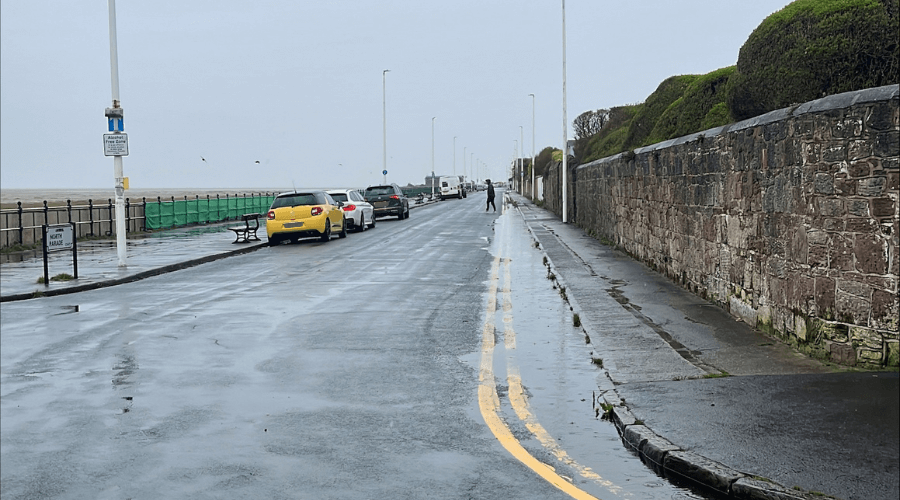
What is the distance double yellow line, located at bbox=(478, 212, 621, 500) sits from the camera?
5730mm

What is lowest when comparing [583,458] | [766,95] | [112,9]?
[583,458]

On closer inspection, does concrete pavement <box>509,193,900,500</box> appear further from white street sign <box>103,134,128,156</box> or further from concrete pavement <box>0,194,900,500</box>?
white street sign <box>103,134,128,156</box>

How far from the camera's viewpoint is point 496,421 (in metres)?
7.11

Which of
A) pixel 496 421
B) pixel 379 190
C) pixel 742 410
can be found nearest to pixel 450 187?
pixel 379 190

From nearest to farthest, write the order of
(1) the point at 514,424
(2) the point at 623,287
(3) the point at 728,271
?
(1) the point at 514,424 → (3) the point at 728,271 → (2) the point at 623,287

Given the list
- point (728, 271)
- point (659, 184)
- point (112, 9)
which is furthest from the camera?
point (112, 9)

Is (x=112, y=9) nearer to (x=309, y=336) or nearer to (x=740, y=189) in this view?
(x=309, y=336)

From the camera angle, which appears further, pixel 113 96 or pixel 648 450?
pixel 113 96

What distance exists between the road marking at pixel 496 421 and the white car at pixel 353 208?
78.4ft

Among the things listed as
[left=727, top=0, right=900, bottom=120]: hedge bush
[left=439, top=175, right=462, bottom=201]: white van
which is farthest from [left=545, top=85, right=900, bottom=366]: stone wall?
[left=439, top=175, right=462, bottom=201]: white van

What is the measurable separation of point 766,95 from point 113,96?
577 inches

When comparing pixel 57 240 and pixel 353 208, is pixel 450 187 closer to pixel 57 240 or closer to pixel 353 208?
pixel 353 208

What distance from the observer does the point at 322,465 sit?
5973mm

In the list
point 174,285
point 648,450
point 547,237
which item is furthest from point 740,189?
point 547,237
